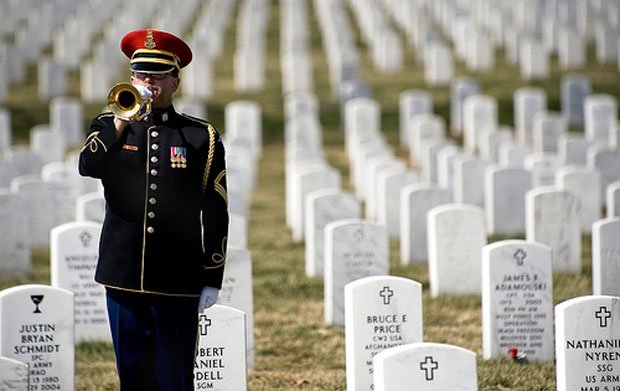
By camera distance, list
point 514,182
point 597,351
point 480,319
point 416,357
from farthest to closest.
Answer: point 514,182
point 480,319
point 597,351
point 416,357

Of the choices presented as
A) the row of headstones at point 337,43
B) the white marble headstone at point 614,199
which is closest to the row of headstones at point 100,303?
the white marble headstone at point 614,199

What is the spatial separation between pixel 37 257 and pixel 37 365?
530 centimetres

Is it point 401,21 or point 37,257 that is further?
point 401,21

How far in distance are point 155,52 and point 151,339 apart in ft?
4.10

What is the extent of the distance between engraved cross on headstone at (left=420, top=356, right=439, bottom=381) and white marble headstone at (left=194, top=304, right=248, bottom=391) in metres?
1.70

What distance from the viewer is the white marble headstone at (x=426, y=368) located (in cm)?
632

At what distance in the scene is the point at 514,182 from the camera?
1401cm

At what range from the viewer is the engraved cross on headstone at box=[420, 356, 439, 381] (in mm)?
6324

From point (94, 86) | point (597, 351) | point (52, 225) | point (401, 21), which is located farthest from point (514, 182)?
point (401, 21)

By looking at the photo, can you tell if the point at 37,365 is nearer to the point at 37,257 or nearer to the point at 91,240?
the point at 91,240

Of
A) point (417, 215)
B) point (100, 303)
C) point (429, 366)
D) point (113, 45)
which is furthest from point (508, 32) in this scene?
point (429, 366)

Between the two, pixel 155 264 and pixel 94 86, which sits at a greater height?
pixel 94 86

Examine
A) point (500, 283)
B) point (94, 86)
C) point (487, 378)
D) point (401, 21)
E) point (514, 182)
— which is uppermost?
point (401, 21)

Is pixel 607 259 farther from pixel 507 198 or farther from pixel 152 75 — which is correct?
pixel 152 75
